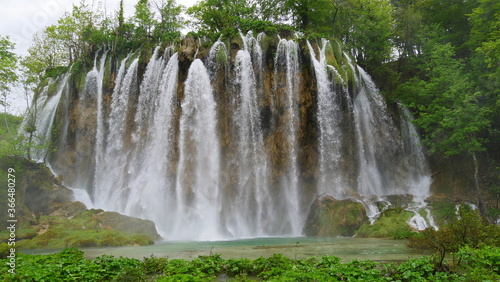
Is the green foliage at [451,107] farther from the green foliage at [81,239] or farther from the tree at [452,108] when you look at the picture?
the green foliage at [81,239]

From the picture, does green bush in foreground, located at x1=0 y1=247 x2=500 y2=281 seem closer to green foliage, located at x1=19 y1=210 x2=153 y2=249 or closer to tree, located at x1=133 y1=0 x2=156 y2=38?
green foliage, located at x1=19 y1=210 x2=153 y2=249

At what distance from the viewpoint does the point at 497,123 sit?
21938 mm

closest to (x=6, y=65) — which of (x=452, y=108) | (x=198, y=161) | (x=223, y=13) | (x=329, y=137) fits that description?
(x=198, y=161)

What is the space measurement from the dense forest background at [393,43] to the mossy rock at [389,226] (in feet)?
16.6

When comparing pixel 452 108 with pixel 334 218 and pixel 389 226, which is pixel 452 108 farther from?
pixel 334 218

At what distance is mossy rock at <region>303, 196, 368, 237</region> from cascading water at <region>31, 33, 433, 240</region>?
2.16 meters

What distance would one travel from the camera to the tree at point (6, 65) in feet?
72.3

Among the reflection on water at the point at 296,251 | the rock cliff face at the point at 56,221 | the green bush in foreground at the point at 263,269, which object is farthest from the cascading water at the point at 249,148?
the green bush in foreground at the point at 263,269

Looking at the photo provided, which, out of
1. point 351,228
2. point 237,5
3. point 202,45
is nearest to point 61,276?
point 351,228

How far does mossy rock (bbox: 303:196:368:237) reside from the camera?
16.9m

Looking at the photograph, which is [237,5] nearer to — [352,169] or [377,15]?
[377,15]

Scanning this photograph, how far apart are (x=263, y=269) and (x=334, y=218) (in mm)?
12073

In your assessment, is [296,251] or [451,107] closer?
[296,251]

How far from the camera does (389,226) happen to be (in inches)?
607
